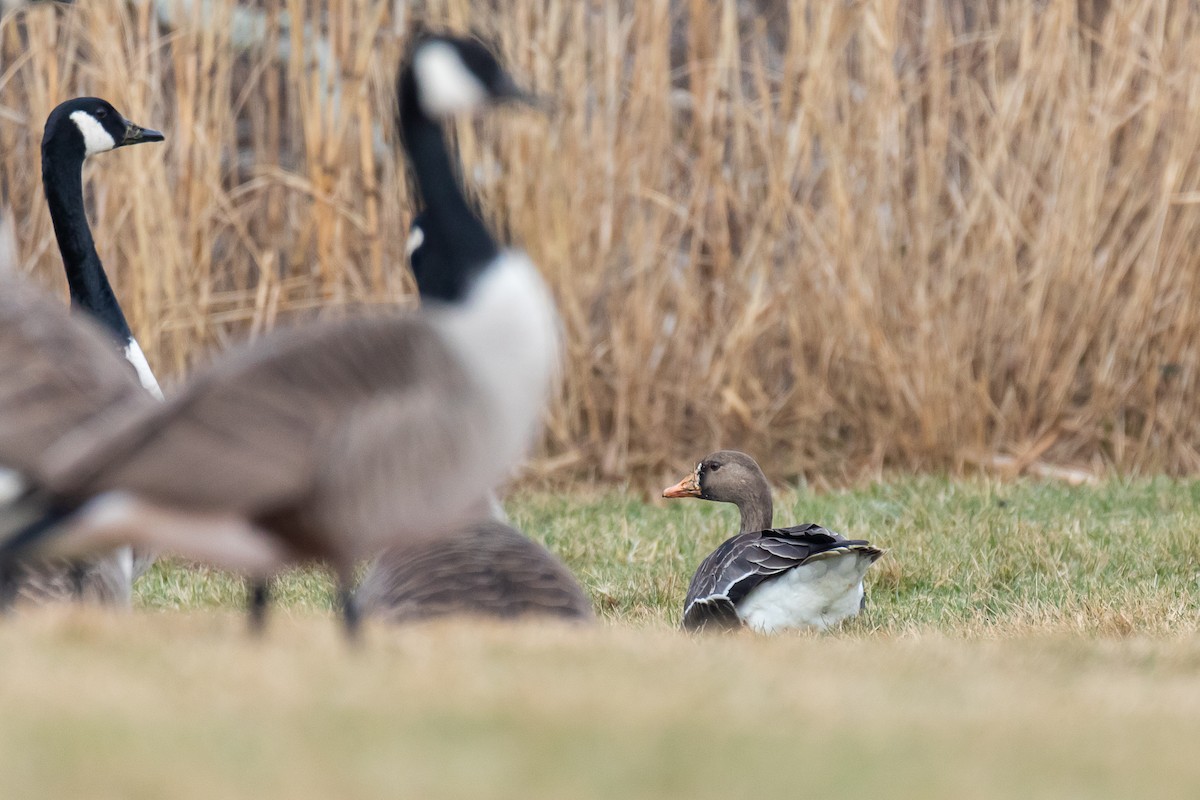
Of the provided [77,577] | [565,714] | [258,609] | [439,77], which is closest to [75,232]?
[77,577]

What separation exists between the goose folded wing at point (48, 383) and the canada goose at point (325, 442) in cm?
4

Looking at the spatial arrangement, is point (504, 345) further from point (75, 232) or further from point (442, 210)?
point (75, 232)

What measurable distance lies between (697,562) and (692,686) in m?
4.23

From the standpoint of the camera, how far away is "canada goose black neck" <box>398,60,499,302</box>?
3906 millimetres

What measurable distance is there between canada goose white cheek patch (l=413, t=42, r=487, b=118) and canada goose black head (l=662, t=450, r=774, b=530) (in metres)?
3.44

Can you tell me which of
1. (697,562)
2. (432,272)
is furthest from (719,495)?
(432,272)

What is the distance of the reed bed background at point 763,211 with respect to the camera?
356 inches

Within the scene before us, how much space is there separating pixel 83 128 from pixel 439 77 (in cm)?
327

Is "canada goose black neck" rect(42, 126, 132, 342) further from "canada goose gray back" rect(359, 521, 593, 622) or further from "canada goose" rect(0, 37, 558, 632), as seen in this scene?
"canada goose" rect(0, 37, 558, 632)

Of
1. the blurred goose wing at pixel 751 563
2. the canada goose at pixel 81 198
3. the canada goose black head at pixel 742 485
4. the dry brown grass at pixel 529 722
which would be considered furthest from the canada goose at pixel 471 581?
the canada goose black head at pixel 742 485

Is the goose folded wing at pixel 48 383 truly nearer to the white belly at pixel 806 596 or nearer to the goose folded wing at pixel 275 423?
the goose folded wing at pixel 275 423

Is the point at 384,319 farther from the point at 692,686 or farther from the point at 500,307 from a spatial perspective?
the point at 692,686

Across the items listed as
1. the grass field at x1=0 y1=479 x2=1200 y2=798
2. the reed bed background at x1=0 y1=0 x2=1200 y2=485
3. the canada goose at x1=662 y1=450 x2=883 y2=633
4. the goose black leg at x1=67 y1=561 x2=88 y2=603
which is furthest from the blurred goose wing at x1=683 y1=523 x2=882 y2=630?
the reed bed background at x1=0 y1=0 x2=1200 y2=485

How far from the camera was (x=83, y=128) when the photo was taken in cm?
695
